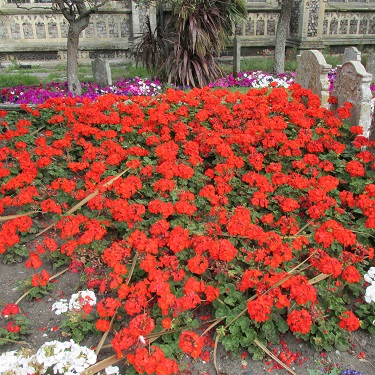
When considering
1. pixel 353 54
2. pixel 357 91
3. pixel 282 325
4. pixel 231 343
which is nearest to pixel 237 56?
pixel 353 54

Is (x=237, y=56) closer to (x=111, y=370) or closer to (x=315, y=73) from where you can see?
(x=315, y=73)

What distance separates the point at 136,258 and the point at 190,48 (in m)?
7.03

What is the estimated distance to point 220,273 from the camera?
119 inches

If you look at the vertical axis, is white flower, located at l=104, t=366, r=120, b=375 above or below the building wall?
below

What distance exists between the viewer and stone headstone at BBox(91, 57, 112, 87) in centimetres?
878

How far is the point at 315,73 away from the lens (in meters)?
5.70

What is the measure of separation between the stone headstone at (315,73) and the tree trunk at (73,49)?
394cm

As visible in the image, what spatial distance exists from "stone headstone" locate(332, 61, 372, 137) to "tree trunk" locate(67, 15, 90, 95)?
466 cm

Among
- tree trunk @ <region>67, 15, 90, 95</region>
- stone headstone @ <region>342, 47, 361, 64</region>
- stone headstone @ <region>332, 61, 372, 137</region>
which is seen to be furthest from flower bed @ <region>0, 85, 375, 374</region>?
stone headstone @ <region>342, 47, 361, 64</region>

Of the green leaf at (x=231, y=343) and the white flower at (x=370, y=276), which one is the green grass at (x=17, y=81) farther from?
the white flower at (x=370, y=276)

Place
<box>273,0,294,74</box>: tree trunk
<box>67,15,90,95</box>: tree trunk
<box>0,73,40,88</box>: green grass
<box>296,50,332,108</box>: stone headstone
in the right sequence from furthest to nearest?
<box>273,0,294,74</box>: tree trunk → <box>0,73,40,88</box>: green grass → <box>67,15,90,95</box>: tree trunk → <box>296,50,332,108</box>: stone headstone

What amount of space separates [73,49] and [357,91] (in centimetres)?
523

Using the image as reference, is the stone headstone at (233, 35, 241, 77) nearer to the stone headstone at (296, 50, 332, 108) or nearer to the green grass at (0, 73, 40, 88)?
the stone headstone at (296, 50, 332, 108)

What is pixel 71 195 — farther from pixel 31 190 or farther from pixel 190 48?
pixel 190 48
